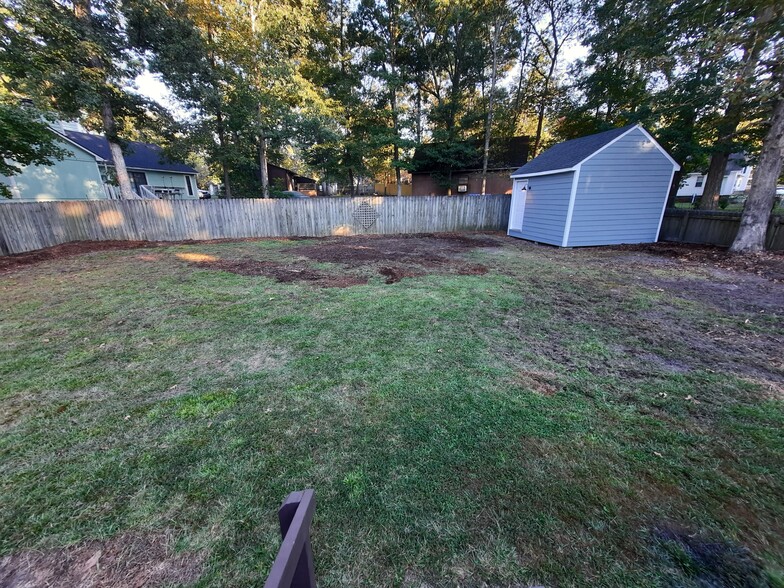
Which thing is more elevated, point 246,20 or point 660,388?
point 246,20

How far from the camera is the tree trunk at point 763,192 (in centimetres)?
731

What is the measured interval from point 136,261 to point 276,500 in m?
8.35

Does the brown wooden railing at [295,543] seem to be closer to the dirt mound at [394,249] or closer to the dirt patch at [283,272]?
the dirt patch at [283,272]

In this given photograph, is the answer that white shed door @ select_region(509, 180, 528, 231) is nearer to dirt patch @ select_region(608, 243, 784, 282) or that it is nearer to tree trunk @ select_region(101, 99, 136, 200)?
dirt patch @ select_region(608, 243, 784, 282)

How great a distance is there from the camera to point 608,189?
9430 millimetres

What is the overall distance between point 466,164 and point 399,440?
66.9 ft

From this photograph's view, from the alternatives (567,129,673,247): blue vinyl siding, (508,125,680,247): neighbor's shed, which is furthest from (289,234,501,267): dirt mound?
(567,129,673,247): blue vinyl siding

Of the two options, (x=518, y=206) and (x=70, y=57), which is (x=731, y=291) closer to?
(x=518, y=206)

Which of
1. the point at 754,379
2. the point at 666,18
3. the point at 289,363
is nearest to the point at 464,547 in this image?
the point at 289,363

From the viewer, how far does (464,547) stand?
1.49 metres

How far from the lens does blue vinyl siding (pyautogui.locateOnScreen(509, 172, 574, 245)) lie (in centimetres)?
970

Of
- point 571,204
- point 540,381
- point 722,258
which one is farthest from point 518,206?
point 540,381

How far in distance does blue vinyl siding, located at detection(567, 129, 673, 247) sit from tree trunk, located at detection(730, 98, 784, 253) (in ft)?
6.75

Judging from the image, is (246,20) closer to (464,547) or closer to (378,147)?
(378,147)
